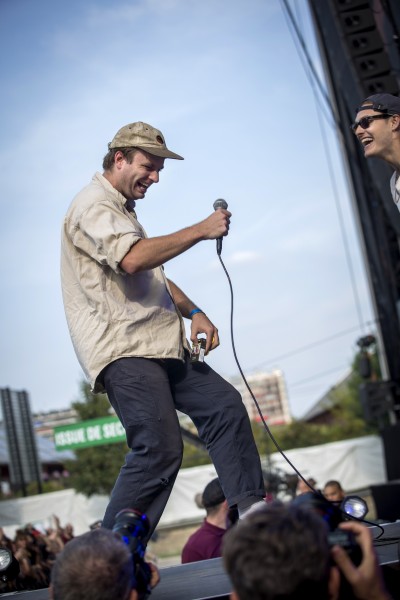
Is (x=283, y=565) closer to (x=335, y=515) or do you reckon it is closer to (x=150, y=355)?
(x=335, y=515)

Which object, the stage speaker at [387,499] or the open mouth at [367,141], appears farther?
the stage speaker at [387,499]

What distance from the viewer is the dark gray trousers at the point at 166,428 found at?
3018 mm

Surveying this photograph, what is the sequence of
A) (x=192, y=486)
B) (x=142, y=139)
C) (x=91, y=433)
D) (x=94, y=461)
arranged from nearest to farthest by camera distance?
1. (x=142, y=139)
2. (x=91, y=433)
3. (x=192, y=486)
4. (x=94, y=461)

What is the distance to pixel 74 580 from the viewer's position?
186 cm

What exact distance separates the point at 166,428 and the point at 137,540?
77 cm

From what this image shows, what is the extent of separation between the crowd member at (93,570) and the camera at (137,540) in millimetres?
175

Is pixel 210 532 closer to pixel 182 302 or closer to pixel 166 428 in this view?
pixel 182 302

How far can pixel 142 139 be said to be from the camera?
3.29 meters

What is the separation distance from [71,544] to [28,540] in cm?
639

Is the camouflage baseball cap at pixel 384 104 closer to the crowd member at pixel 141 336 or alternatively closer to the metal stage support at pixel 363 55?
the crowd member at pixel 141 336

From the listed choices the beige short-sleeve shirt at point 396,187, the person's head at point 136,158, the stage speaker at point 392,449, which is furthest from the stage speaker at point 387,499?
the person's head at point 136,158

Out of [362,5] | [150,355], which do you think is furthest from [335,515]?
[362,5]

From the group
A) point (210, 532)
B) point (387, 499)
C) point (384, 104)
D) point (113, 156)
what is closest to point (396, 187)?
point (384, 104)

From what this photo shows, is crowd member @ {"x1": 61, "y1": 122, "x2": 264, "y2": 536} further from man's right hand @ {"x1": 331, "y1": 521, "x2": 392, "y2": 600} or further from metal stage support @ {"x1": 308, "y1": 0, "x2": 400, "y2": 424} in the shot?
metal stage support @ {"x1": 308, "y1": 0, "x2": 400, "y2": 424}
